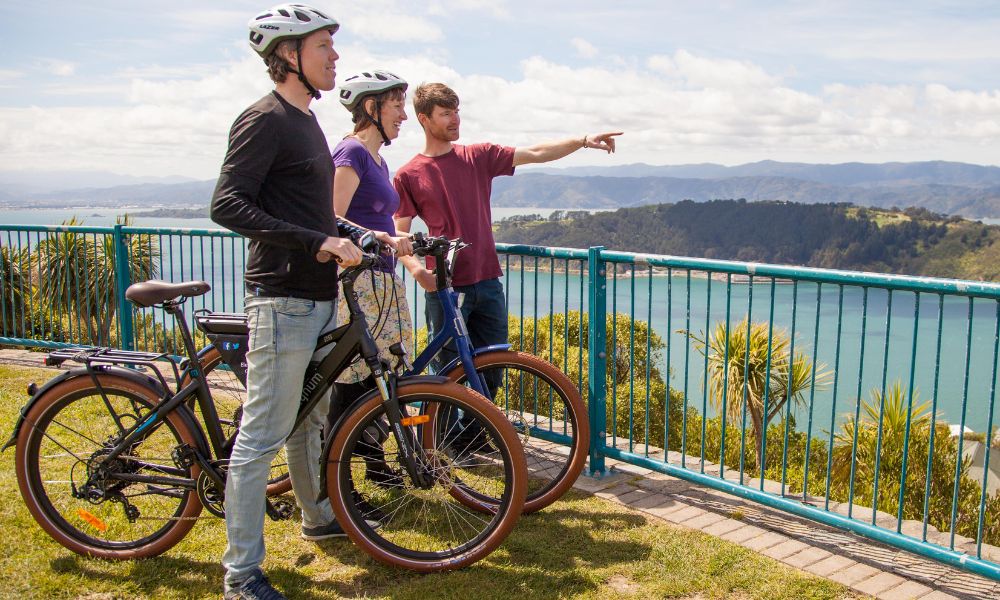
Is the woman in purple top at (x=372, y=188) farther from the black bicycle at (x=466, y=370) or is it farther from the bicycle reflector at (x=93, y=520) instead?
the bicycle reflector at (x=93, y=520)

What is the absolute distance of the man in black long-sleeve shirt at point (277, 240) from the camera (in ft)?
A: 9.36

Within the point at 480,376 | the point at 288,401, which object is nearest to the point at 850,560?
the point at 480,376

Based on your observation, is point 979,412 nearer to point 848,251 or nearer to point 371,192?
point 848,251

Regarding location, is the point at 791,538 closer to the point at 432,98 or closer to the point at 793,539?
the point at 793,539

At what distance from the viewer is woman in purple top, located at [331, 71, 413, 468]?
3.93 metres

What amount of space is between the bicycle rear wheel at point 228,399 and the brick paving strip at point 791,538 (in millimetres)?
1615

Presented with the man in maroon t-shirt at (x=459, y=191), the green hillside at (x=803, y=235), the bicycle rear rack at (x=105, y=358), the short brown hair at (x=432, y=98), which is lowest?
the green hillside at (x=803, y=235)

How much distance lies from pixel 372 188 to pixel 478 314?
3.38ft

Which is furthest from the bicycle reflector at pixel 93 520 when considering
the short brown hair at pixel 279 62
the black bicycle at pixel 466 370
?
the short brown hair at pixel 279 62

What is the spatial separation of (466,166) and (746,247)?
126668 millimetres

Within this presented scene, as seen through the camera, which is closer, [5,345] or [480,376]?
[480,376]

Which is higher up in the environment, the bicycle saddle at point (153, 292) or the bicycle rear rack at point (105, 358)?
the bicycle saddle at point (153, 292)

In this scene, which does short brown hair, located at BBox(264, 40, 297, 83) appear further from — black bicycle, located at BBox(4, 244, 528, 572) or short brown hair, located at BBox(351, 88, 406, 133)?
short brown hair, located at BBox(351, 88, 406, 133)

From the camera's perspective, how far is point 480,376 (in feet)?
13.1
